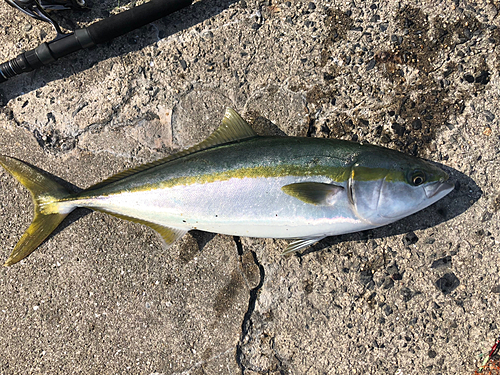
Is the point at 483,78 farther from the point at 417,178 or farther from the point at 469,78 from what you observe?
the point at 417,178

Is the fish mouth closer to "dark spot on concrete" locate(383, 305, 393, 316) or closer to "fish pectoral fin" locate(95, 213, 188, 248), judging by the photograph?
"dark spot on concrete" locate(383, 305, 393, 316)

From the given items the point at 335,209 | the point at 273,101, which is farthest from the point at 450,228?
the point at 273,101

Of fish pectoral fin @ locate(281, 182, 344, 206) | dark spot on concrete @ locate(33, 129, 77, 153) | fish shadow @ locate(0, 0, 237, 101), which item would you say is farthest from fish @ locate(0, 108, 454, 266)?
fish shadow @ locate(0, 0, 237, 101)

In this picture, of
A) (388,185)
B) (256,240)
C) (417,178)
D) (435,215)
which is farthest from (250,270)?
(435,215)

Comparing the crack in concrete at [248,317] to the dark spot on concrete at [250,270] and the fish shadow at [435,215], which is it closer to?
the dark spot on concrete at [250,270]

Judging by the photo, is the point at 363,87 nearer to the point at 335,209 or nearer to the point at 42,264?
the point at 335,209
